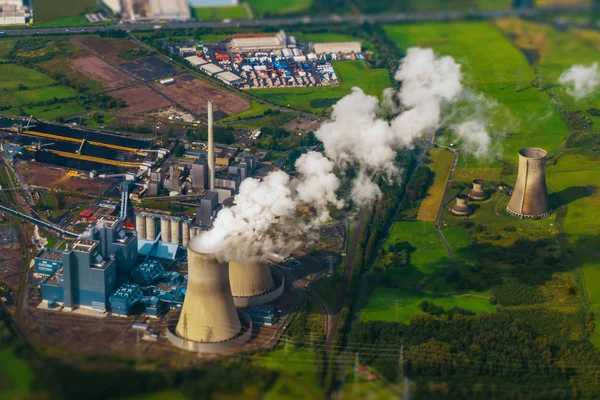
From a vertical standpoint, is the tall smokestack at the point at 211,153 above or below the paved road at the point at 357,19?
below

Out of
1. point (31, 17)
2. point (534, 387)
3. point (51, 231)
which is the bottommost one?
point (534, 387)

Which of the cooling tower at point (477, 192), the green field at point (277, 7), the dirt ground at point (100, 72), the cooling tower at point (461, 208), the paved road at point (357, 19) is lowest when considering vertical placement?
the cooling tower at point (461, 208)

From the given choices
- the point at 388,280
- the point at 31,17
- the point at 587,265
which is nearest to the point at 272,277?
the point at 388,280

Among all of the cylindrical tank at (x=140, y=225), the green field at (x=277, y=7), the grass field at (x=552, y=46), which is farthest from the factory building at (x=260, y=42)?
the cylindrical tank at (x=140, y=225)

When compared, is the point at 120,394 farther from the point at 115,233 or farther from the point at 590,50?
the point at 590,50

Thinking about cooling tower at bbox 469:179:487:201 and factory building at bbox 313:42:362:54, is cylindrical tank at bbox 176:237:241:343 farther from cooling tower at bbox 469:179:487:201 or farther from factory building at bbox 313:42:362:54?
factory building at bbox 313:42:362:54

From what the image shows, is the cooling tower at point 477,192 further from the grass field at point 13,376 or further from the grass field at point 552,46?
the grass field at point 13,376

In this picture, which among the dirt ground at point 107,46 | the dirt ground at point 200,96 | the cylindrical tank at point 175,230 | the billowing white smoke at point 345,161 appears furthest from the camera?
the dirt ground at point 107,46
